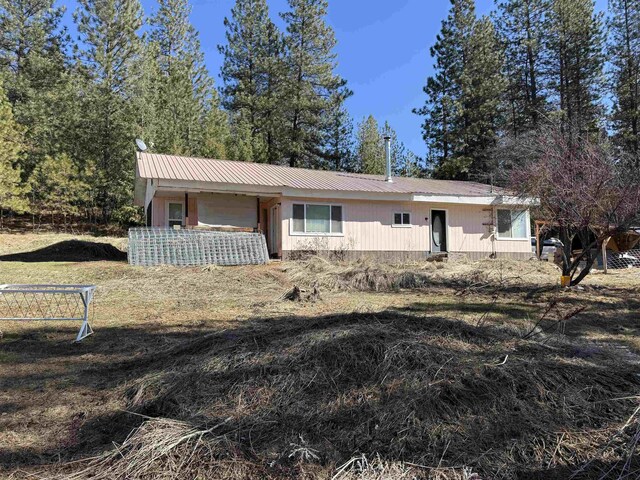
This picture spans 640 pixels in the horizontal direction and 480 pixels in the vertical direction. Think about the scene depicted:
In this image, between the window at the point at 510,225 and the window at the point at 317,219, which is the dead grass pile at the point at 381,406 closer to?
the window at the point at 317,219

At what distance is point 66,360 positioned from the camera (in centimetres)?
474

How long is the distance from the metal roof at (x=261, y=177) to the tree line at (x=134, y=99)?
531 centimetres

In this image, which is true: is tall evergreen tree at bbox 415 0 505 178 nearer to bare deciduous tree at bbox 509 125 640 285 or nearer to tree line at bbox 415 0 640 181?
tree line at bbox 415 0 640 181

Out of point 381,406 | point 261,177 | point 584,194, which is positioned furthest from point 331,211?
point 381,406

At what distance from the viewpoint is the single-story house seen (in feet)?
50.0

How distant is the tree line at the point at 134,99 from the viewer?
23.8 metres

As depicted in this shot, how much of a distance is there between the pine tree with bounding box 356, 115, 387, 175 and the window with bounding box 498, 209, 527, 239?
15.7m

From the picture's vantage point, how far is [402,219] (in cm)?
1731

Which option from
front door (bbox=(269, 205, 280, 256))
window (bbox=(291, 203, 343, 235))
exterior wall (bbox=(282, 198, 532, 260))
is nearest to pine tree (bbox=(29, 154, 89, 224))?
front door (bbox=(269, 205, 280, 256))

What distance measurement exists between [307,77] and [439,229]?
18.3 meters

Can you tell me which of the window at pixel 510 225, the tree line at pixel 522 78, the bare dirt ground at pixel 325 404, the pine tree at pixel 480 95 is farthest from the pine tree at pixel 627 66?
the bare dirt ground at pixel 325 404

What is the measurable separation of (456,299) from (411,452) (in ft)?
22.2

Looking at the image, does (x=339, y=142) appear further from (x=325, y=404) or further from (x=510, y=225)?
(x=325, y=404)

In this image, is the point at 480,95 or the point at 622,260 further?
the point at 480,95
